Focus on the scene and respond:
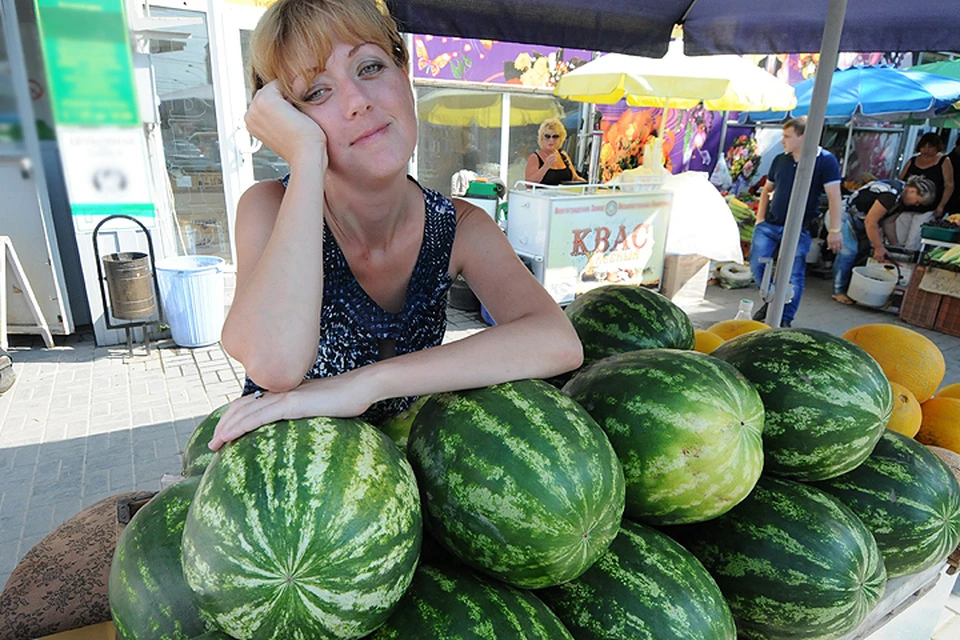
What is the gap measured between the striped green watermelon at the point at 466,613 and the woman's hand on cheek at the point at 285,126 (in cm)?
98

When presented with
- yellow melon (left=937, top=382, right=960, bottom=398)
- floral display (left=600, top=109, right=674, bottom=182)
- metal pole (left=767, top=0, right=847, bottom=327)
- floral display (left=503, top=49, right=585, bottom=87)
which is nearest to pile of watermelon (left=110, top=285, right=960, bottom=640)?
yellow melon (left=937, top=382, right=960, bottom=398)

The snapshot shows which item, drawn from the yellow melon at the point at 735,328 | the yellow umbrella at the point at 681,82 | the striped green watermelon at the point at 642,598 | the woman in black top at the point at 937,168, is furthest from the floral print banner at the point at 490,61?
the striped green watermelon at the point at 642,598

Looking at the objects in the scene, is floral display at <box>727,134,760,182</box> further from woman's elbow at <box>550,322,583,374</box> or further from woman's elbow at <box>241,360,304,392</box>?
woman's elbow at <box>241,360,304,392</box>

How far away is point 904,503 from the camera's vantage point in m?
1.59

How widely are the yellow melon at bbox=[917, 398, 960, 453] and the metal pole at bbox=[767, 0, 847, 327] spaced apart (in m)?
0.94

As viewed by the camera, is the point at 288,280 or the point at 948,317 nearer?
the point at 288,280

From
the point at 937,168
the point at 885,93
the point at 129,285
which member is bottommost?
the point at 129,285

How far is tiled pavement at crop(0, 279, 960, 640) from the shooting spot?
12.9 ft

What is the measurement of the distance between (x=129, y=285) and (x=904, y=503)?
20.9ft

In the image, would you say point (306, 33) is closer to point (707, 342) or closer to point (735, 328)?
point (707, 342)

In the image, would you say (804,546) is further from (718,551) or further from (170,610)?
(170,610)

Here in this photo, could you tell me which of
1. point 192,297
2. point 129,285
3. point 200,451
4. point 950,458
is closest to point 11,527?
point 129,285

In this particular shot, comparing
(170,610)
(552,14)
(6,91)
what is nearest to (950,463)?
(170,610)

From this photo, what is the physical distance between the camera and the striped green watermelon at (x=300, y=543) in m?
0.91
